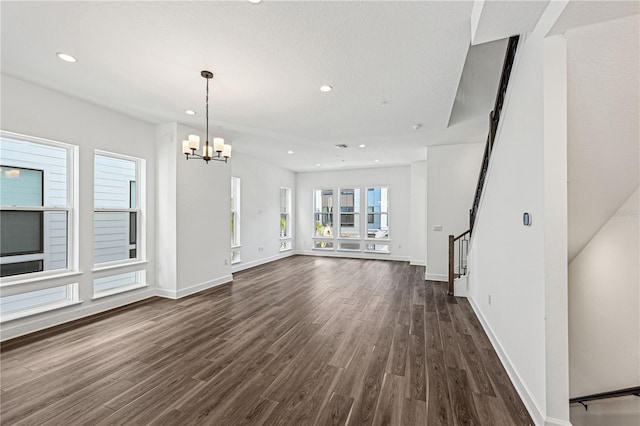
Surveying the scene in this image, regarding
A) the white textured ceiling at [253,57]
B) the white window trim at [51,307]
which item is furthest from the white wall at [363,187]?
the white window trim at [51,307]

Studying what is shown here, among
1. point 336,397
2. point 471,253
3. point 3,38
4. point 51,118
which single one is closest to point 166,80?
point 3,38

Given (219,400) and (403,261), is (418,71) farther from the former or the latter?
(403,261)

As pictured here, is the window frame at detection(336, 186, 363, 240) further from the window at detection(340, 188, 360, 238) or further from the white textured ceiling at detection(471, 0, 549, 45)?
the white textured ceiling at detection(471, 0, 549, 45)

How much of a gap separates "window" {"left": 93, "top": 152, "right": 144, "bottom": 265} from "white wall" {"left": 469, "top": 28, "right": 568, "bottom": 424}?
17.5 ft

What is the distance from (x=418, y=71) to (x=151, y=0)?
8.19 ft

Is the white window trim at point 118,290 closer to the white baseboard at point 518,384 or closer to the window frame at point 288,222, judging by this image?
the window frame at point 288,222

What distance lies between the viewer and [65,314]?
3.62 meters

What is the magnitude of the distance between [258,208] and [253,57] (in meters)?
5.46

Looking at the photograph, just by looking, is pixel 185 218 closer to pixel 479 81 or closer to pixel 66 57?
pixel 66 57

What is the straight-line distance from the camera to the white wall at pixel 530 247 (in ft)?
5.90

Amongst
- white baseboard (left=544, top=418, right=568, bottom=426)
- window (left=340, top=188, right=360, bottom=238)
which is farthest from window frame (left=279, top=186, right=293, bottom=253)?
white baseboard (left=544, top=418, right=568, bottom=426)

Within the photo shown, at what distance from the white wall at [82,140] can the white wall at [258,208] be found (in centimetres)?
238

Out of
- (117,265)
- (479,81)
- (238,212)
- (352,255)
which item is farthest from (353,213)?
(117,265)

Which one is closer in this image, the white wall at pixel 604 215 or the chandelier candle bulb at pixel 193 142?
the white wall at pixel 604 215
